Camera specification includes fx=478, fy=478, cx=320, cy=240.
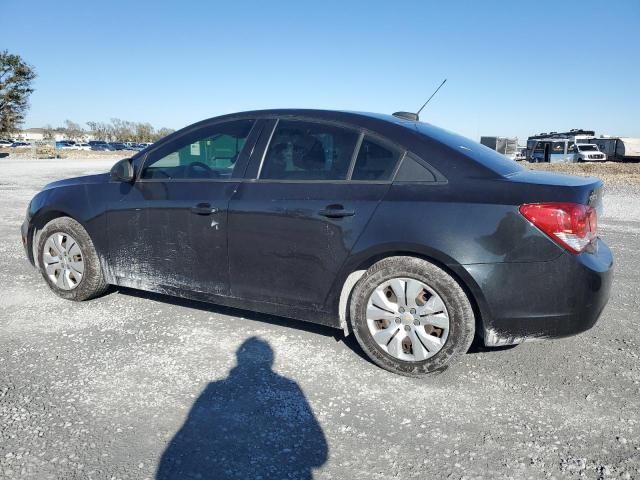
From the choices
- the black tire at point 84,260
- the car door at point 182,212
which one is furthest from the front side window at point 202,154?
the black tire at point 84,260

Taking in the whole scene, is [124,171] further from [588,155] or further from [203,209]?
[588,155]

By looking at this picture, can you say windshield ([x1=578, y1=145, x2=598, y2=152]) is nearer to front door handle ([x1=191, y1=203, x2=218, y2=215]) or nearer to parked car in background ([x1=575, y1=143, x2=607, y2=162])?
parked car in background ([x1=575, y1=143, x2=607, y2=162])

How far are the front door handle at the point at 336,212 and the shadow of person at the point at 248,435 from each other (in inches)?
42.6

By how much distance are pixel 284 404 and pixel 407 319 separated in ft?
2.97

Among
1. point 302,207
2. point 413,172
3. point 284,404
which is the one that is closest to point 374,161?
point 413,172

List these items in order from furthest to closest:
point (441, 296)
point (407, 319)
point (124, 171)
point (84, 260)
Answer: point (84, 260) < point (124, 171) < point (407, 319) < point (441, 296)

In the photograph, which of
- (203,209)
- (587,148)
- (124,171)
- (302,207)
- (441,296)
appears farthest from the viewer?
(587,148)

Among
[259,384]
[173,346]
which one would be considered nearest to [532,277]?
[259,384]

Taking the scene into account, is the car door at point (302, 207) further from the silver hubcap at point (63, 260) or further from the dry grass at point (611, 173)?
the dry grass at point (611, 173)

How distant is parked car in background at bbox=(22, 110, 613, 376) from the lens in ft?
9.02

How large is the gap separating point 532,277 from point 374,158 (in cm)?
122

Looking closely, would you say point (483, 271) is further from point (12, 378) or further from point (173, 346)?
point (12, 378)

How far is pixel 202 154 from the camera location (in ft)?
12.2

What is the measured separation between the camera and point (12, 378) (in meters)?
2.94
